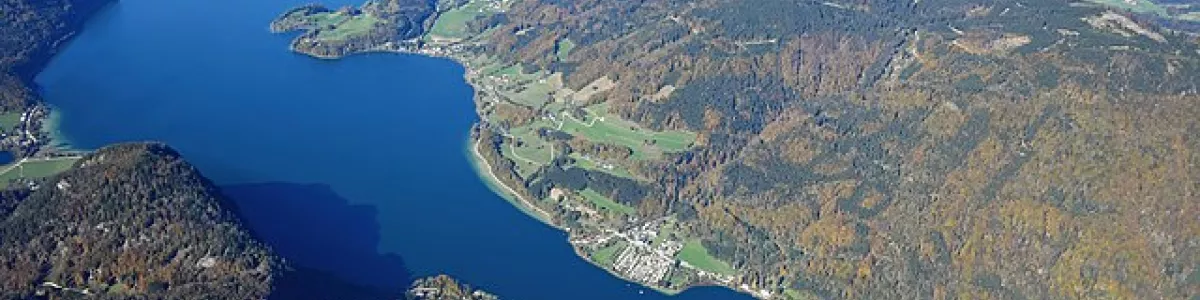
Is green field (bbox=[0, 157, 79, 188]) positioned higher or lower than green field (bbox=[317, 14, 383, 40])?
higher

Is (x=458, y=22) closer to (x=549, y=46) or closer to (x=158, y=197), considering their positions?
(x=549, y=46)

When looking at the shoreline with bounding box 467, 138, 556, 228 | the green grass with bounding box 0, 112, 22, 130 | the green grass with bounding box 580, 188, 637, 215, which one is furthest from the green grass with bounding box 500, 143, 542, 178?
the green grass with bounding box 0, 112, 22, 130

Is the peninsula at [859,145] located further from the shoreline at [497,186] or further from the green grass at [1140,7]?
the green grass at [1140,7]

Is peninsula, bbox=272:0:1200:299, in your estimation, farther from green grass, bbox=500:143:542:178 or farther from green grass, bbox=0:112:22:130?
green grass, bbox=0:112:22:130

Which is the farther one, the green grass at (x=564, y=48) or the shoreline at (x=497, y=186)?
the green grass at (x=564, y=48)

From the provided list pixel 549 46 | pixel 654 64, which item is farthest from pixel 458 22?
pixel 654 64

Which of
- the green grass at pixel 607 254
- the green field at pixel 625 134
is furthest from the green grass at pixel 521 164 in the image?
the green grass at pixel 607 254
